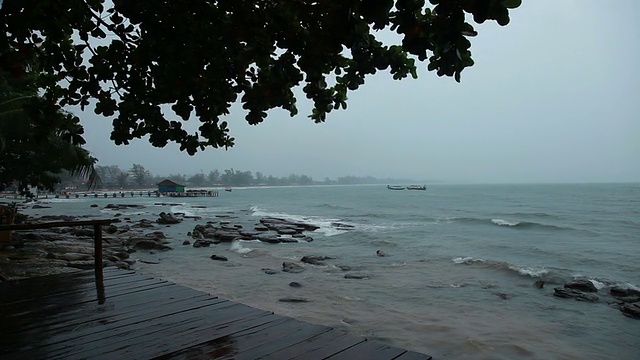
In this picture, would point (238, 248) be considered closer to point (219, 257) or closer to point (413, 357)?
point (219, 257)

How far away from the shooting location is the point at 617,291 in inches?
450

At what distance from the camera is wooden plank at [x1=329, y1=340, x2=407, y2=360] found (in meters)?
3.17

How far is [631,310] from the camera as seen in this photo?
948 centimetres

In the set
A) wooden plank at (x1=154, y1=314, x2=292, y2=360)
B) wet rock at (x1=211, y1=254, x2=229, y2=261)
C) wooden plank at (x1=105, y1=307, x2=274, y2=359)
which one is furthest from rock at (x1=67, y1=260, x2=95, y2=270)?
wooden plank at (x1=154, y1=314, x2=292, y2=360)

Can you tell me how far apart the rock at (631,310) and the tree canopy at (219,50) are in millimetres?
10346

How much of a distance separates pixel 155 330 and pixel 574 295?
37.8 feet

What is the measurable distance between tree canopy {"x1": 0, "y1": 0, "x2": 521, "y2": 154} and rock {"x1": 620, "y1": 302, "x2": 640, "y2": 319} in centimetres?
1035

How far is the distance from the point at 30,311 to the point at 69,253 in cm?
1038

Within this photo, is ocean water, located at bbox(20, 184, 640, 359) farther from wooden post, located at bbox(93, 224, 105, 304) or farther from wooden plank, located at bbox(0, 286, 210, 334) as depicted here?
wooden post, located at bbox(93, 224, 105, 304)

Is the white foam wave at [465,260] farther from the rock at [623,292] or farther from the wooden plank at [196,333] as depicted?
the wooden plank at [196,333]

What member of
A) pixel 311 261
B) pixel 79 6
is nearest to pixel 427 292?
pixel 311 261

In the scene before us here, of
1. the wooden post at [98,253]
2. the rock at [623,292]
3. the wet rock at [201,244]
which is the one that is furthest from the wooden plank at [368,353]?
the wet rock at [201,244]

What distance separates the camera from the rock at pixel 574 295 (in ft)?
35.1

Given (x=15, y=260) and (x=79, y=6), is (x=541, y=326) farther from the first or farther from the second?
(x=15, y=260)
